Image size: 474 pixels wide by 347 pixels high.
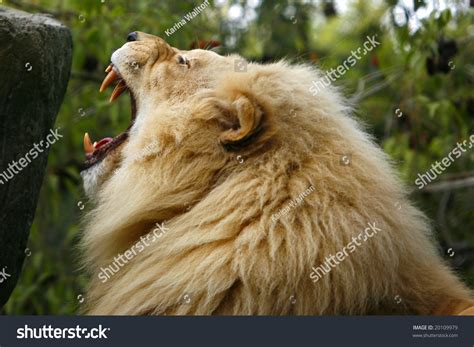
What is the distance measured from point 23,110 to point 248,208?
2.79 feet

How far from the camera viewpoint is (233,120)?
9.73ft

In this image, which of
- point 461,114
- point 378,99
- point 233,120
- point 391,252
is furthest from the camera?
point 378,99

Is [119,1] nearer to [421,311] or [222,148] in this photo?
[222,148]

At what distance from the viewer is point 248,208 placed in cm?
281

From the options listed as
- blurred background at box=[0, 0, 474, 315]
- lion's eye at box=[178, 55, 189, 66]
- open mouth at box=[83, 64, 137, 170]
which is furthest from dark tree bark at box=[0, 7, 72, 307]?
blurred background at box=[0, 0, 474, 315]

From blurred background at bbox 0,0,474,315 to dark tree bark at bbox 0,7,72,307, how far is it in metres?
1.82

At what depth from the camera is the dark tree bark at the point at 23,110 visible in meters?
2.85

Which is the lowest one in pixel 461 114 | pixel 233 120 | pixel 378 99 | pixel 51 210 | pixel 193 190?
pixel 51 210

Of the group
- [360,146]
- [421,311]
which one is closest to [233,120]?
[360,146]

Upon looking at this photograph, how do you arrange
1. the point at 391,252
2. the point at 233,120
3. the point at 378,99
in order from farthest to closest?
the point at 378,99
the point at 233,120
the point at 391,252

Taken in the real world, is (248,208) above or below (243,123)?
below

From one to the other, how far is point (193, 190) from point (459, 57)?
128 inches

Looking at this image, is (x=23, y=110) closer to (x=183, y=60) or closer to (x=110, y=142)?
(x=110, y=142)

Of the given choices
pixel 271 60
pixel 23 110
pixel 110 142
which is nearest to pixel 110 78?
pixel 110 142
